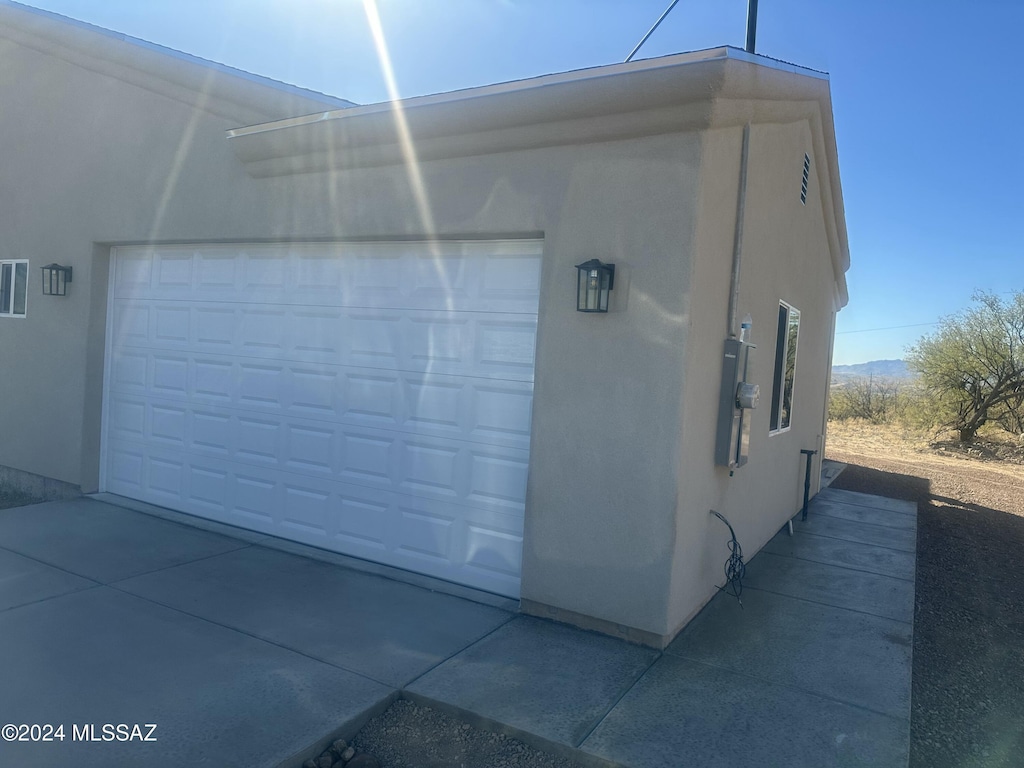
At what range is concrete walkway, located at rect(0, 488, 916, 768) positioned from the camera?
3.40 m

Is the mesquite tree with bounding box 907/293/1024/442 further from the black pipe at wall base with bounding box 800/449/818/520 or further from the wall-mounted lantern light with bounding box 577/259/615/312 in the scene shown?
the wall-mounted lantern light with bounding box 577/259/615/312

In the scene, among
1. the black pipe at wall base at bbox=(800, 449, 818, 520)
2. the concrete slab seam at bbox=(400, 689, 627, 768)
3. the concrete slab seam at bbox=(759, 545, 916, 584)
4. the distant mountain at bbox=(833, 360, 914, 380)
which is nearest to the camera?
the concrete slab seam at bbox=(400, 689, 627, 768)

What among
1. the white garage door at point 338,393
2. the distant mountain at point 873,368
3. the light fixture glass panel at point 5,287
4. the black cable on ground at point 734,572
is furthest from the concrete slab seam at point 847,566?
the distant mountain at point 873,368

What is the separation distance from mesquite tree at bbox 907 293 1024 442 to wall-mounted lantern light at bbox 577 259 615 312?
61.7 ft

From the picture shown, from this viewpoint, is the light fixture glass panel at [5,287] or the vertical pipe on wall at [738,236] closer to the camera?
the vertical pipe on wall at [738,236]

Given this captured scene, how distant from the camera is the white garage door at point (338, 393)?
5305 mm

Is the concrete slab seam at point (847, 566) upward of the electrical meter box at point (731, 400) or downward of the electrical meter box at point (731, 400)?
downward

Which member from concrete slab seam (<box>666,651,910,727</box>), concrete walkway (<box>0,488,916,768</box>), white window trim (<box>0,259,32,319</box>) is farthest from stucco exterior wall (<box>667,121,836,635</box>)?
white window trim (<box>0,259,32,319</box>)

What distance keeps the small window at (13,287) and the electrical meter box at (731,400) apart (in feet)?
24.9

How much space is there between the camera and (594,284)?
4574 mm

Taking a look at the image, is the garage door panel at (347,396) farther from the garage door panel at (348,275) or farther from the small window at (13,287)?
the small window at (13,287)

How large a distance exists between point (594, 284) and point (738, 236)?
1.27 metres

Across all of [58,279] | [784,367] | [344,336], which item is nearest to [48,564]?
[344,336]

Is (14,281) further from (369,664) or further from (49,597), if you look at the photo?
(369,664)
